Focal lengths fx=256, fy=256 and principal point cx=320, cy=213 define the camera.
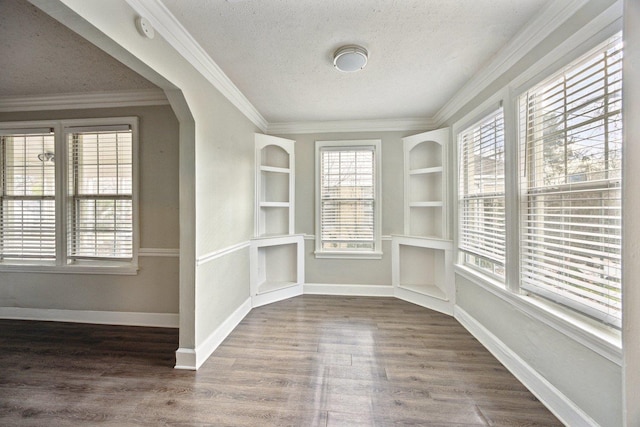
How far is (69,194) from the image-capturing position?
282 cm

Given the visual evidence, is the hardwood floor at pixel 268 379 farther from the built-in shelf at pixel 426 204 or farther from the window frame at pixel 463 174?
the built-in shelf at pixel 426 204

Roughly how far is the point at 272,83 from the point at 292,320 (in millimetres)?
2527

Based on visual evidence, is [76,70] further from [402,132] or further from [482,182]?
[482,182]

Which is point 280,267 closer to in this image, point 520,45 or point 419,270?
→ point 419,270

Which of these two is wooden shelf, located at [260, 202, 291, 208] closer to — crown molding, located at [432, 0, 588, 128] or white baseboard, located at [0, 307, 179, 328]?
white baseboard, located at [0, 307, 179, 328]

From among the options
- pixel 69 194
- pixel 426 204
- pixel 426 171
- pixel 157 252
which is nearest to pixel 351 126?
pixel 426 171

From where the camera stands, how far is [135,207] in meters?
2.75

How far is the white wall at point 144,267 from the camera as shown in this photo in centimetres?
274

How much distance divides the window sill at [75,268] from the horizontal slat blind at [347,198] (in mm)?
2372

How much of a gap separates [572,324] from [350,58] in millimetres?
2288

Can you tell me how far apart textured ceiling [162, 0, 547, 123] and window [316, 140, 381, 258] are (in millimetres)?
936

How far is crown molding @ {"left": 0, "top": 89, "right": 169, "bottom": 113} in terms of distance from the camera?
270cm

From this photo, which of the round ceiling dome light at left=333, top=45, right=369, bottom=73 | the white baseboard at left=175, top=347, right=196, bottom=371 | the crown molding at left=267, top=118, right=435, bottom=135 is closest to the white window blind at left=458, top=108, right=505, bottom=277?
the crown molding at left=267, top=118, right=435, bottom=135

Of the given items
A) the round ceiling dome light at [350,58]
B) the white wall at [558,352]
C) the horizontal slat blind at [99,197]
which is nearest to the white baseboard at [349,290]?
the white wall at [558,352]
